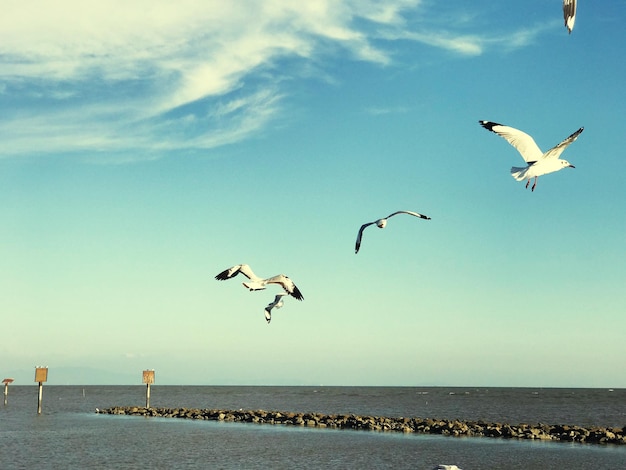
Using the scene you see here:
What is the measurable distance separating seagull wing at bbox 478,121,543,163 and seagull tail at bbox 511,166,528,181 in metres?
0.61

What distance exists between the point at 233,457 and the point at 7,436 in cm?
2156

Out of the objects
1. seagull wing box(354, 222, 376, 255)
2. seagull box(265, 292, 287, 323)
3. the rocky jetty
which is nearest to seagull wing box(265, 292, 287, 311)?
seagull box(265, 292, 287, 323)

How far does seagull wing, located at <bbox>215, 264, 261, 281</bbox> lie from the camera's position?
71.3 feet

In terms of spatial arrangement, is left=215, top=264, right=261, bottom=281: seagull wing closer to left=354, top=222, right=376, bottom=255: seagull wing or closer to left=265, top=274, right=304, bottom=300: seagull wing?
left=265, top=274, right=304, bottom=300: seagull wing

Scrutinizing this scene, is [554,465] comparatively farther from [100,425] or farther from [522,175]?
[100,425]

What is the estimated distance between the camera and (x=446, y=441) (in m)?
47.2

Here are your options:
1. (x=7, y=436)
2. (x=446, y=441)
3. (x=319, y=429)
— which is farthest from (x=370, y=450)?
(x=7, y=436)

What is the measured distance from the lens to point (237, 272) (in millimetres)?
22094

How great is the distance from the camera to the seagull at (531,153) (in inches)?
624

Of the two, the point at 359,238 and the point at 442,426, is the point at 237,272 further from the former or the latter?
the point at 442,426

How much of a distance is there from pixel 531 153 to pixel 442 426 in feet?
130

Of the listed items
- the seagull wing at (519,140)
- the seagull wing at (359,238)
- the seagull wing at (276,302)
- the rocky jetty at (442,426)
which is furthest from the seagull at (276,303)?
the rocky jetty at (442,426)

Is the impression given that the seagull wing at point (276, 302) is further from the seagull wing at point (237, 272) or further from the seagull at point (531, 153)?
the seagull at point (531, 153)

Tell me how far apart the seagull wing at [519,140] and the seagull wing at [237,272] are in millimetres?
8294
